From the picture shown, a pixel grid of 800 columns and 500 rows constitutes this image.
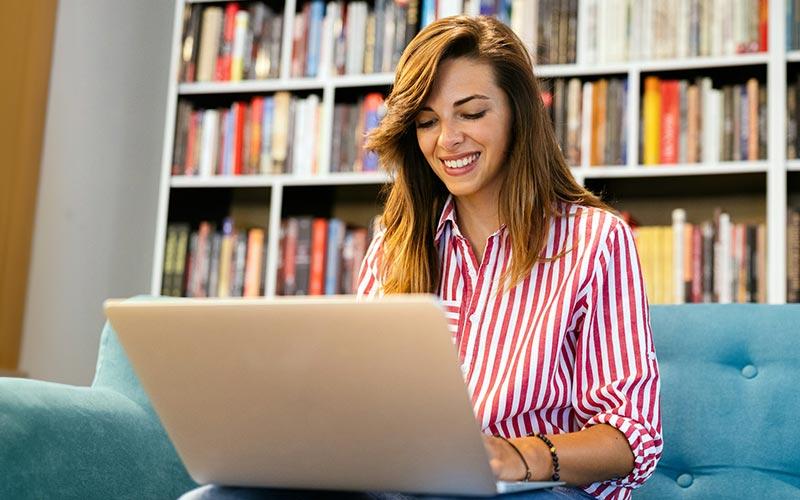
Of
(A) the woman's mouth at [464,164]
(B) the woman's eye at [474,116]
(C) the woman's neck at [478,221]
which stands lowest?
(C) the woman's neck at [478,221]

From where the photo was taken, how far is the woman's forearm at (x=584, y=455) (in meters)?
1.15

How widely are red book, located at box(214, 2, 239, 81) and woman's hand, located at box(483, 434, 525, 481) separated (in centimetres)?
221

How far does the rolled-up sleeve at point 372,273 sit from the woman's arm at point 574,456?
0.47 meters

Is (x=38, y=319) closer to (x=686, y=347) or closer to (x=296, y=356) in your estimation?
(x=686, y=347)

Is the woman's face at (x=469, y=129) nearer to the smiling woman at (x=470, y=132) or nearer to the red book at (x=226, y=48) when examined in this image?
the smiling woman at (x=470, y=132)

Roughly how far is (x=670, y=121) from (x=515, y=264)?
147 cm

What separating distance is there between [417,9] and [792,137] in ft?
3.51

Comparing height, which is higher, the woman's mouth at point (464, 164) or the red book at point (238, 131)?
the red book at point (238, 131)

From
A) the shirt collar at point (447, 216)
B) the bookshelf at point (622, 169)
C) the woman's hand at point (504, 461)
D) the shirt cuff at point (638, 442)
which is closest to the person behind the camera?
the woman's hand at point (504, 461)

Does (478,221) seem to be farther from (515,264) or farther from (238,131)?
(238,131)

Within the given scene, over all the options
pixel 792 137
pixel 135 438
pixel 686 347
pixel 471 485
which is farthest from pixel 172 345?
pixel 792 137

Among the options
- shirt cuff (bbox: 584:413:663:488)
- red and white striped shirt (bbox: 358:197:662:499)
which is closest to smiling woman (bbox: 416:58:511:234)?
red and white striped shirt (bbox: 358:197:662:499)

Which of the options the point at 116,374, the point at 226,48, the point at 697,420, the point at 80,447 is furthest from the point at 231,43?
the point at 697,420

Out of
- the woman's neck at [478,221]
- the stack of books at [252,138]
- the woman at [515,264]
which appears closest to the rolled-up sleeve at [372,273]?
the woman at [515,264]
